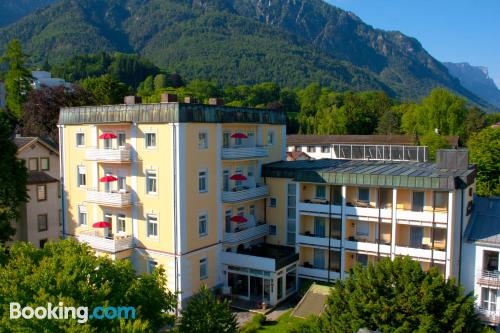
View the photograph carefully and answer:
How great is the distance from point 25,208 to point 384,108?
105 m

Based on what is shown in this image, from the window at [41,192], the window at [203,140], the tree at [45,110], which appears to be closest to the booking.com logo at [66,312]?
the window at [203,140]

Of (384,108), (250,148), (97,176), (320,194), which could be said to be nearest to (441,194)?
(320,194)

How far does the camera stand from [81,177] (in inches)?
1421

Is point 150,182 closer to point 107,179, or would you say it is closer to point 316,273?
point 107,179

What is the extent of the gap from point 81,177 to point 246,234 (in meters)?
13.4

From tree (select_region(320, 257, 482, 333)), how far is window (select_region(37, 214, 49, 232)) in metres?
30.4

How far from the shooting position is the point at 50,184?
43.0m

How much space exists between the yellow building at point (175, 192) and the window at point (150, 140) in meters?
0.07

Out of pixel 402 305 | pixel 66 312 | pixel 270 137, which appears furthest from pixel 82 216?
pixel 402 305

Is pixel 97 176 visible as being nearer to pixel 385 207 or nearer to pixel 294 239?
pixel 294 239

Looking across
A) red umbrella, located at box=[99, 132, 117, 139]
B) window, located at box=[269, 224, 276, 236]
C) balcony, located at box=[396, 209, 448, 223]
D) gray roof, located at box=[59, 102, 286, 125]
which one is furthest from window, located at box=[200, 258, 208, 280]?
balcony, located at box=[396, 209, 448, 223]

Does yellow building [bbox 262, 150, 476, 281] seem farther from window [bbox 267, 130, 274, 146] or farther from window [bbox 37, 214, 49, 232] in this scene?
window [bbox 37, 214, 49, 232]

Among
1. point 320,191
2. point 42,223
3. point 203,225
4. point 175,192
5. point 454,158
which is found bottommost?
point 42,223

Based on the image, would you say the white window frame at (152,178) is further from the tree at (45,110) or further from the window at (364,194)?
the tree at (45,110)
